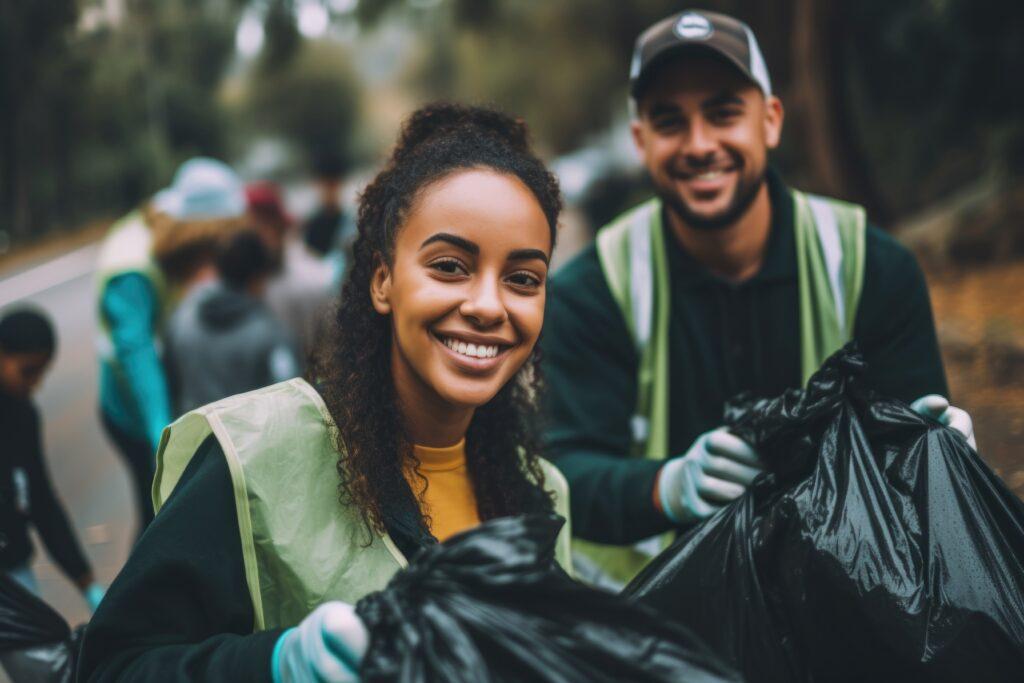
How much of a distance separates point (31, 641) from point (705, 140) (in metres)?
1.96

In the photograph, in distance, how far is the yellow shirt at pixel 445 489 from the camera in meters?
2.01

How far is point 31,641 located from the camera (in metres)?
2.35

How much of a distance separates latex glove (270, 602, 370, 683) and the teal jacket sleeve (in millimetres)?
3002

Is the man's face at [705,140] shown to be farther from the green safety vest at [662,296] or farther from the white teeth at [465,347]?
the white teeth at [465,347]

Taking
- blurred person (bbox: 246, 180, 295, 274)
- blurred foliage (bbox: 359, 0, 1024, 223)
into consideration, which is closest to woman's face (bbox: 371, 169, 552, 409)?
blurred person (bbox: 246, 180, 295, 274)

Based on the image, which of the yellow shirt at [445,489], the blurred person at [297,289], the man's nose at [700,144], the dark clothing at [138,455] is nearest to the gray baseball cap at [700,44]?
the man's nose at [700,144]

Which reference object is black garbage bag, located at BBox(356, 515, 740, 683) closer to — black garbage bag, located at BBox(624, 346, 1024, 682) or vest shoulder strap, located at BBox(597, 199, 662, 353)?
black garbage bag, located at BBox(624, 346, 1024, 682)

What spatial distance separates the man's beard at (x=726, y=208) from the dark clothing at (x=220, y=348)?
2.12 meters

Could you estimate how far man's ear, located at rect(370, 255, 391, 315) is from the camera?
6.55ft

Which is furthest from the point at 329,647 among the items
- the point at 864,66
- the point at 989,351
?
the point at 864,66

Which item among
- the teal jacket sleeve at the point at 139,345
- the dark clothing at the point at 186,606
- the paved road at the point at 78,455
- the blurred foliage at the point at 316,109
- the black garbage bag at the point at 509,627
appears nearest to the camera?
the black garbage bag at the point at 509,627

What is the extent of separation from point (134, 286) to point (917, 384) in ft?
10.2

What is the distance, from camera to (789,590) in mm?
1960

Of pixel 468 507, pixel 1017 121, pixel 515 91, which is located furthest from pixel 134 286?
pixel 515 91
